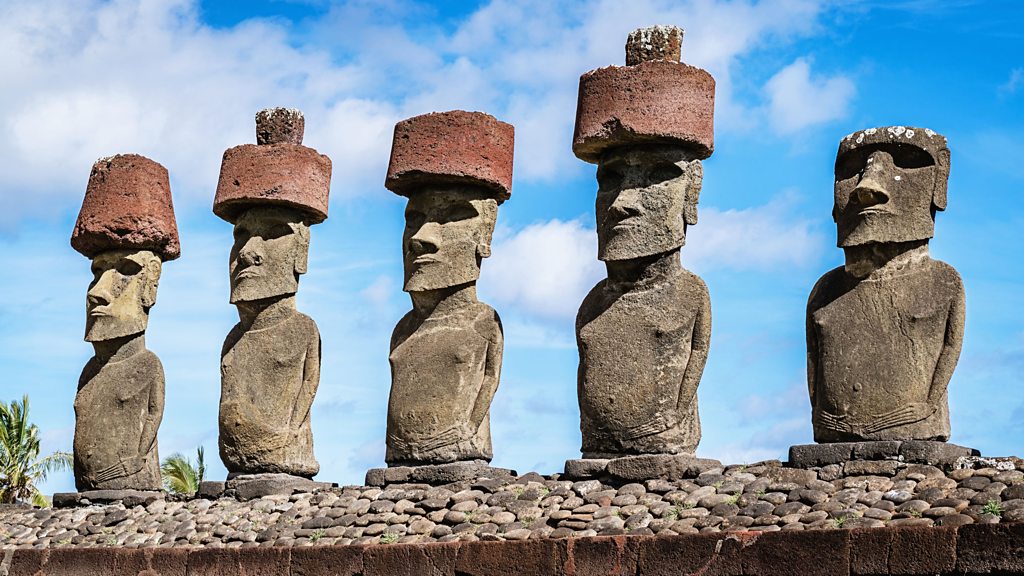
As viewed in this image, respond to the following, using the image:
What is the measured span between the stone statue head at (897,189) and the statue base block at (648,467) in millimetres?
2112

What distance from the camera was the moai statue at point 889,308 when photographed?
1250cm

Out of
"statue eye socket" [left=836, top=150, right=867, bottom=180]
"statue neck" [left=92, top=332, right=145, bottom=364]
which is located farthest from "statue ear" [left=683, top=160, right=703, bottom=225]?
"statue neck" [left=92, top=332, right=145, bottom=364]

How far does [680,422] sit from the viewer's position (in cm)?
1329

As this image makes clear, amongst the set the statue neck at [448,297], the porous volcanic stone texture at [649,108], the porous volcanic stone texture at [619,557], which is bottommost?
the porous volcanic stone texture at [619,557]

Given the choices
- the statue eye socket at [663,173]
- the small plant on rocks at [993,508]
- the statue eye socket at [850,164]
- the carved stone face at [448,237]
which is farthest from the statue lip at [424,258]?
the small plant on rocks at [993,508]

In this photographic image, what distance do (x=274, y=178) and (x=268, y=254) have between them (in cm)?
75

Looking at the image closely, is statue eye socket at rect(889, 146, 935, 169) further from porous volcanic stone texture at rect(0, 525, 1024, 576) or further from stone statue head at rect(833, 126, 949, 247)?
porous volcanic stone texture at rect(0, 525, 1024, 576)

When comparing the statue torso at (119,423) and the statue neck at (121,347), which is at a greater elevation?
the statue neck at (121,347)

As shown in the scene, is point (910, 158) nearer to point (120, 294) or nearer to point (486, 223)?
point (486, 223)

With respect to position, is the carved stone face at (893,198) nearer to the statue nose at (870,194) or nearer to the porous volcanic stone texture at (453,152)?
the statue nose at (870,194)

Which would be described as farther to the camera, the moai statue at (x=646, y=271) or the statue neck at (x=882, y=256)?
the moai statue at (x=646, y=271)

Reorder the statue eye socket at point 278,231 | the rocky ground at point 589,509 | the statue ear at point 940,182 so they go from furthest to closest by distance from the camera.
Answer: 1. the statue eye socket at point 278,231
2. the statue ear at point 940,182
3. the rocky ground at point 589,509

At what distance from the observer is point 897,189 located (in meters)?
12.7

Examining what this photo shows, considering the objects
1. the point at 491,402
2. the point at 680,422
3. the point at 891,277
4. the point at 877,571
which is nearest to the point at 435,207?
the point at 491,402
